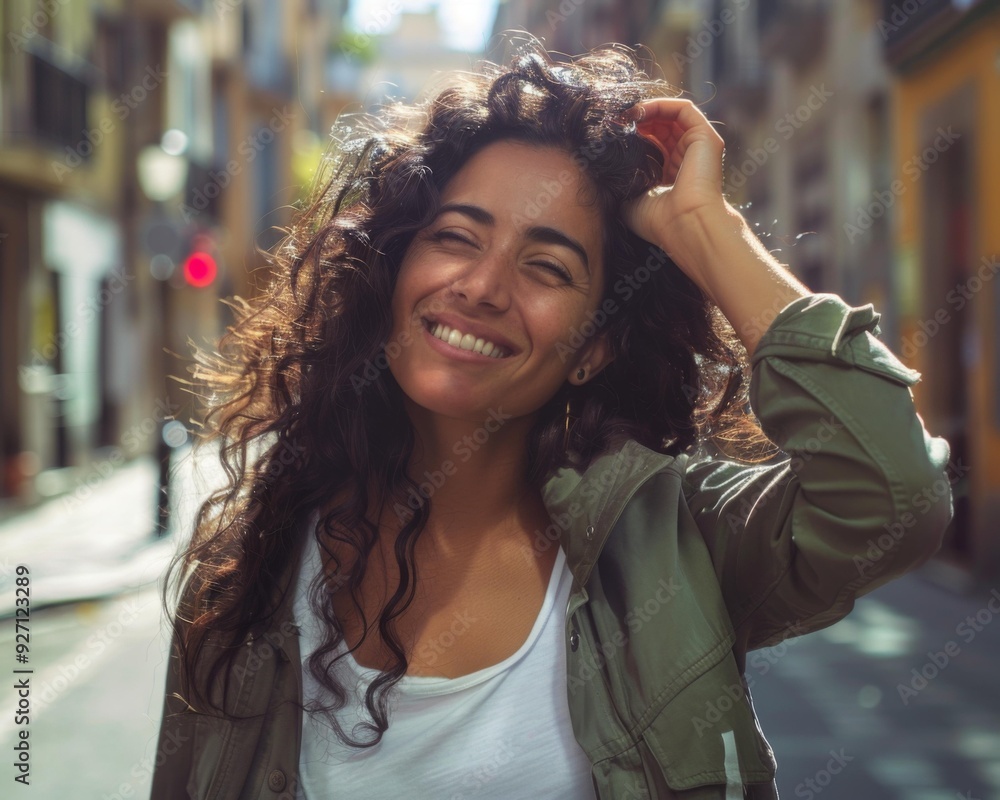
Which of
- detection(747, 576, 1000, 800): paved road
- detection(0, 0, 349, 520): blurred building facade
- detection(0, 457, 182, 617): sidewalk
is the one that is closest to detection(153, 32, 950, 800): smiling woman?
detection(747, 576, 1000, 800): paved road

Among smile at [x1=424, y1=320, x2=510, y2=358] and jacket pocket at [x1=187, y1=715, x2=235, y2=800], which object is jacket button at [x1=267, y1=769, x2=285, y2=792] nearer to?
jacket pocket at [x1=187, y1=715, x2=235, y2=800]

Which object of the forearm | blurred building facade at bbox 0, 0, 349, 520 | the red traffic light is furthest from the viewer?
blurred building facade at bbox 0, 0, 349, 520

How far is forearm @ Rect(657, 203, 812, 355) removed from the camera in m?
1.93

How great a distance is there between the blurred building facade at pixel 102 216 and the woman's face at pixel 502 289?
687cm

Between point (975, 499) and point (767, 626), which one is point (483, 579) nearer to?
point (767, 626)

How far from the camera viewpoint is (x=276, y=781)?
6.53 feet

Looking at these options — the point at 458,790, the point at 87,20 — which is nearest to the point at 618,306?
the point at 458,790

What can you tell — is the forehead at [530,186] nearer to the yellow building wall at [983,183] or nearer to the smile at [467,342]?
the smile at [467,342]

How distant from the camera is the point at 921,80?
432 inches

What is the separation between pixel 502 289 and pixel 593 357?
0.27 metres

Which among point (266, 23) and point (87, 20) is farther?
point (266, 23)

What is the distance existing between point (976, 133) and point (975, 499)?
299 cm

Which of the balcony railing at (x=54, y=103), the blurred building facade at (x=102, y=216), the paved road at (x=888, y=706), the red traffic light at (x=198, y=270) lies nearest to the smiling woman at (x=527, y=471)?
the paved road at (x=888, y=706)

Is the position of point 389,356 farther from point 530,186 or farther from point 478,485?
point 530,186
